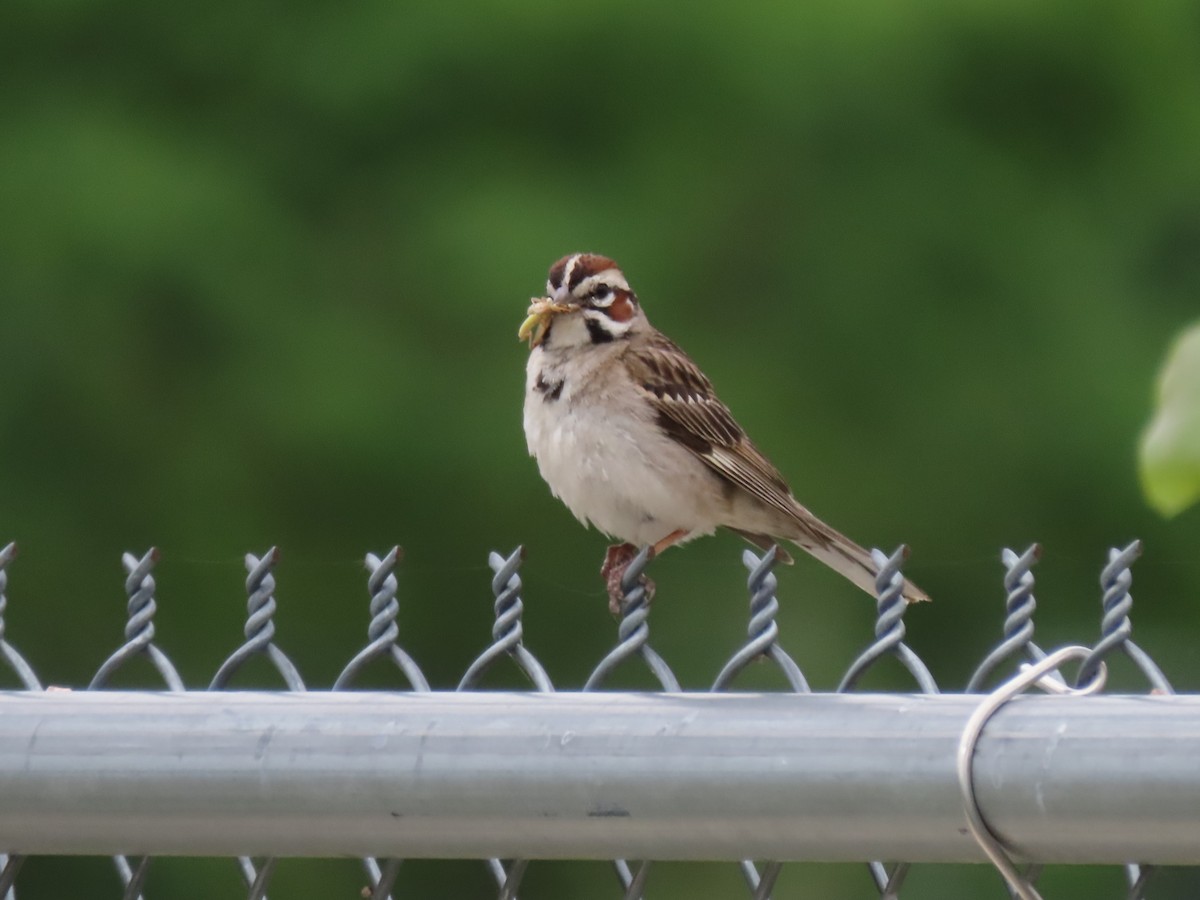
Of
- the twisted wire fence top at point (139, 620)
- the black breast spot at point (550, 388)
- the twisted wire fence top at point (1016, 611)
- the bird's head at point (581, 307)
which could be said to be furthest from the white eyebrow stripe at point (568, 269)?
the twisted wire fence top at point (1016, 611)

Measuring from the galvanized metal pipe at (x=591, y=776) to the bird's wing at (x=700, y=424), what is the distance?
2908 mm

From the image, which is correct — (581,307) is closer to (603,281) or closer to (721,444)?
(603,281)

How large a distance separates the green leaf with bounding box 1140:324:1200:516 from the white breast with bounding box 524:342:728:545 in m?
3.46

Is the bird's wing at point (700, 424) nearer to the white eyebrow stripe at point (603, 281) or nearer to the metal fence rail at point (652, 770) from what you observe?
the white eyebrow stripe at point (603, 281)

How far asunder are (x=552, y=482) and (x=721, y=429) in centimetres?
67

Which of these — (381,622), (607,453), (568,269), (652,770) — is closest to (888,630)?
(652,770)

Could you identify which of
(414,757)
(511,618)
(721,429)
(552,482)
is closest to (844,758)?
(414,757)

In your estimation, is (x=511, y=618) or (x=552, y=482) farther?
(x=552, y=482)

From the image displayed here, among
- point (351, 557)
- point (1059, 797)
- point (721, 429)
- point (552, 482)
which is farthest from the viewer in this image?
point (351, 557)

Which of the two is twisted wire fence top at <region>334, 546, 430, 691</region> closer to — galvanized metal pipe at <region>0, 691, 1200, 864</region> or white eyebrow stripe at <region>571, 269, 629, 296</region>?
galvanized metal pipe at <region>0, 691, 1200, 864</region>

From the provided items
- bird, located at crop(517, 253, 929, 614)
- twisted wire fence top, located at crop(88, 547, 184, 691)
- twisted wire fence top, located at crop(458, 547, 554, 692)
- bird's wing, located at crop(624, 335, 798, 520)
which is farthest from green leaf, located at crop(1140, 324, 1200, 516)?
bird's wing, located at crop(624, 335, 798, 520)

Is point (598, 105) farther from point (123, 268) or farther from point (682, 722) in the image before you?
point (682, 722)

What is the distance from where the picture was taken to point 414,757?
6.77 feet

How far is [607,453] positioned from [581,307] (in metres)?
0.44
